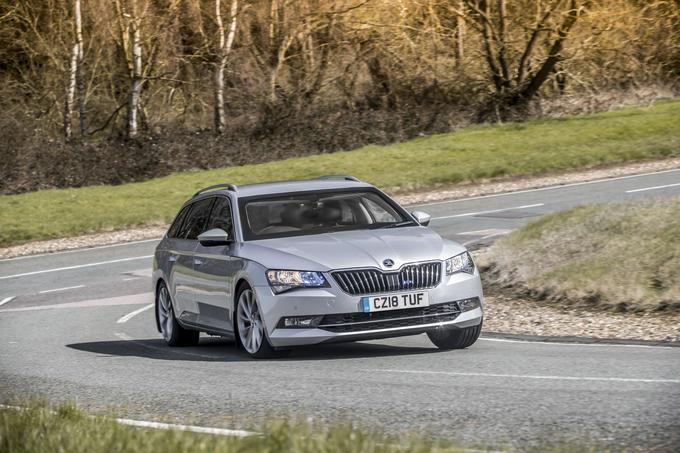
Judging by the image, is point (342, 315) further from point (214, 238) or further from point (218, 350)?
point (218, 350)

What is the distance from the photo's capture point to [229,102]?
132 ft

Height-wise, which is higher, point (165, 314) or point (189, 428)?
point (189, 428)

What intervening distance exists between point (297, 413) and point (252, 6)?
32800 millimetres

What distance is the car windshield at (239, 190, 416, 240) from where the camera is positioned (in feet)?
39.7

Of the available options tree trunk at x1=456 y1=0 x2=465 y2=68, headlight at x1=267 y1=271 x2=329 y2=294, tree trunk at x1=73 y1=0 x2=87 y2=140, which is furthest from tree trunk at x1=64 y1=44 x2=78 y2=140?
headlight at x1=267 y1=271 x2=329 y2=294

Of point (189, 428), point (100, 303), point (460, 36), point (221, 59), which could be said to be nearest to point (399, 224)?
point (189, 428)

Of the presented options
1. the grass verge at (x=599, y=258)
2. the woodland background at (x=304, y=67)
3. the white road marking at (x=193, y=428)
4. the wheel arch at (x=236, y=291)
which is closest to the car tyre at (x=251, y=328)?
the wheel arch at (x=236, y=291)

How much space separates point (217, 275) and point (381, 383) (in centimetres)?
315

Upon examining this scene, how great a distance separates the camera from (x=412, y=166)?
3462 cm

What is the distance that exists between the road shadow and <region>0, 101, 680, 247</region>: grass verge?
48.6 ft

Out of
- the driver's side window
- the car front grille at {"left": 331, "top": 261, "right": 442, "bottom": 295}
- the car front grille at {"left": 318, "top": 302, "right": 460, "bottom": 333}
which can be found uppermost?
the driver's side window

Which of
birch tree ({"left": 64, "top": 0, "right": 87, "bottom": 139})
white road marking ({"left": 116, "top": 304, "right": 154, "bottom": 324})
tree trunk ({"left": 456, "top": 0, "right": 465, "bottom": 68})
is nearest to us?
white road marking ({"left": 116, "top": 304, "right": 154, "bottom": 324})

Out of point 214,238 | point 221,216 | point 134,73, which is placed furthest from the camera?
point 134,73

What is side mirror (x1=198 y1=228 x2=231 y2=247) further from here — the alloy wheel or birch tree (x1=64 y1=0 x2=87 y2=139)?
birch tree (x1=64 y1=0 x2=87 y2=139)
